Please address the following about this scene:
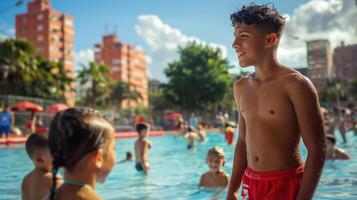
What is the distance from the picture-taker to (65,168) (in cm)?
172

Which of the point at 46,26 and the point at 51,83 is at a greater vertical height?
the point at 46,26

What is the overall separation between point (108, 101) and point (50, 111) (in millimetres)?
47540

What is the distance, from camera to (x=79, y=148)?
1.66 m

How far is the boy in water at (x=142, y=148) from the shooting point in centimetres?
980

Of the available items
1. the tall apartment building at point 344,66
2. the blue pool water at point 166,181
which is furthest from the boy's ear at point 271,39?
the tall apartment building at point 344,66

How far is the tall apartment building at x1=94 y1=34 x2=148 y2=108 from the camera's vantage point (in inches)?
3868

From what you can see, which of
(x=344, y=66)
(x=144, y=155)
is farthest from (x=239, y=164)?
(x=344, y=66)

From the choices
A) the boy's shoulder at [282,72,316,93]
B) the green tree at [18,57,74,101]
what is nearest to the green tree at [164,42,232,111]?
the green tree at [18,57,74,101]

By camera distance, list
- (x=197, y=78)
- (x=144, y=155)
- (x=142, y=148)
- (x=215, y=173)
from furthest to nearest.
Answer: (x=197, y=78) → (x=144, y=155) → (x=142, y=148) → (x=215, y=173)

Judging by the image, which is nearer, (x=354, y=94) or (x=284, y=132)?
(x=284, y=132)

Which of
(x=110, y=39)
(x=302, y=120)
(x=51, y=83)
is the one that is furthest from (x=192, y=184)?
(x=110, y=39)

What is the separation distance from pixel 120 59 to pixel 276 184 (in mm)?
97367

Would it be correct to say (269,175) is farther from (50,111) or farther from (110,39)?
(110,39)

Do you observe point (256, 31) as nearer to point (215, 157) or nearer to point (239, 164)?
point (239, 164)
